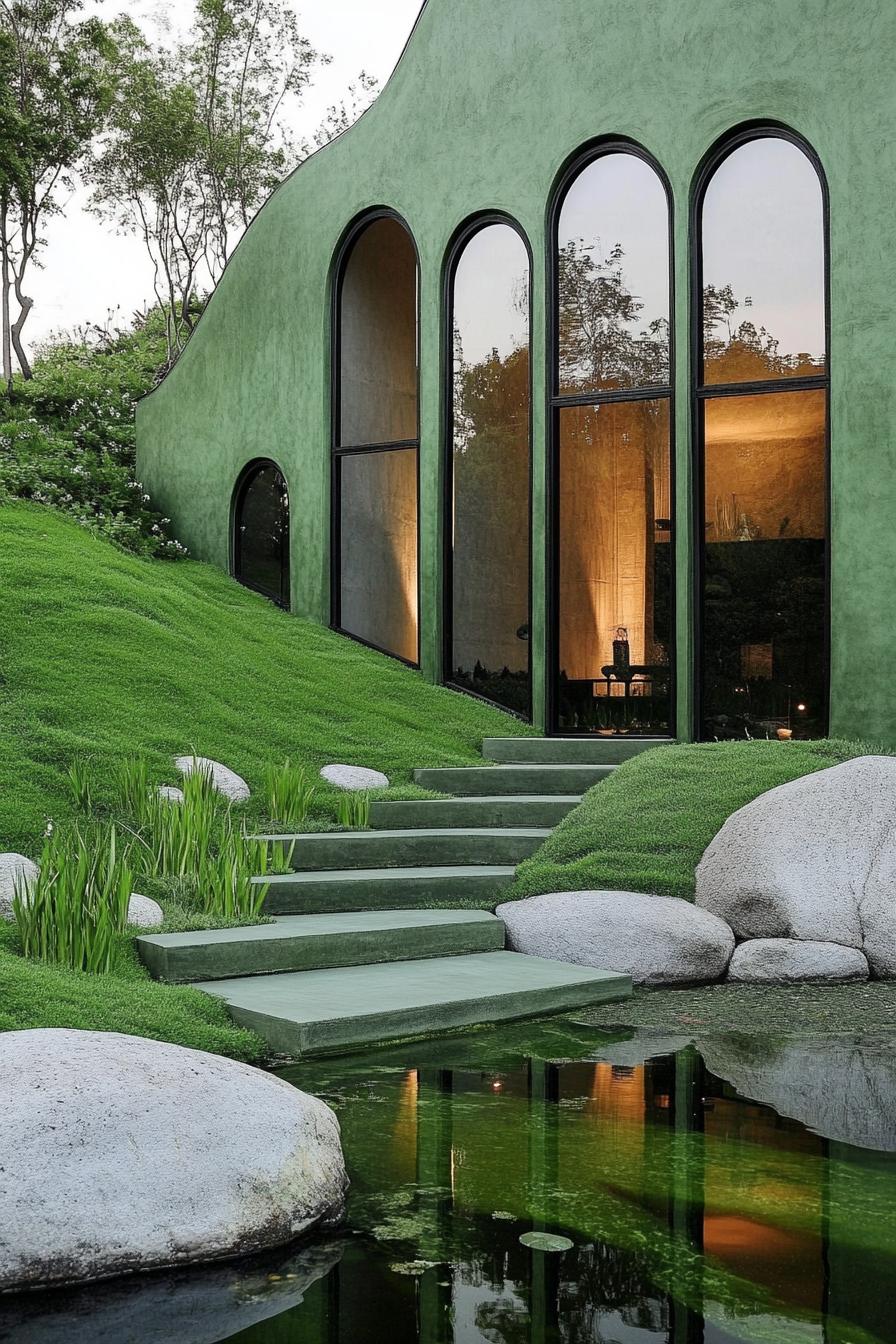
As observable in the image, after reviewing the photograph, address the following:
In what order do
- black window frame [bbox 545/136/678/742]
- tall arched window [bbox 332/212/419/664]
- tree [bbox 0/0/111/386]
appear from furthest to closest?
tree [bbox 0/0/111/386] < tall arched window [bbox 332/212/419/664] < black window frame [bbox 545/136/678/742]

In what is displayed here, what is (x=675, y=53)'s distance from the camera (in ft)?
31.8

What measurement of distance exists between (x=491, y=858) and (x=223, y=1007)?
260 cm

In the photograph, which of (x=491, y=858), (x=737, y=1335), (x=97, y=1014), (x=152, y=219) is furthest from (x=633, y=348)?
(x=152, y=219)

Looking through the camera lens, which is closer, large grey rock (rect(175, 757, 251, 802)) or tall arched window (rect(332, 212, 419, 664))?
large grey rock (rect(175, 757, 251, 802))

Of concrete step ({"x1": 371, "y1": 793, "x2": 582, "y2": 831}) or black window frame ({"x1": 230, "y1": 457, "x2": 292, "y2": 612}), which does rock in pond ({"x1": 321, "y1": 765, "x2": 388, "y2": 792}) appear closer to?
concrete step ({"x1": 371, "y1": 793, "x2": 582, "y2": 831})

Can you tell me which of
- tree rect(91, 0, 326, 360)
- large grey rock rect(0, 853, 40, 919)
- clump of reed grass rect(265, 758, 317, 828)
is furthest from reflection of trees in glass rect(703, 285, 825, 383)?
tree rect(91, 0, 326, 360)

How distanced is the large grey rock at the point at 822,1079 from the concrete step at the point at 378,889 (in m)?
1.95

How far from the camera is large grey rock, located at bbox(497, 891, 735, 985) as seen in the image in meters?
5.65

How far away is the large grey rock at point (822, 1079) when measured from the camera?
11.8ft

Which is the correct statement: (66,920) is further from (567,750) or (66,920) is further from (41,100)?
(41,100)

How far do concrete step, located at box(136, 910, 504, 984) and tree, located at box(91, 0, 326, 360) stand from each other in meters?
17.0

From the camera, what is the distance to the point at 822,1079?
13.4 feet

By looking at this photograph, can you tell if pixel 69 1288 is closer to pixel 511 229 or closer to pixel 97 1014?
pixel 97 1014

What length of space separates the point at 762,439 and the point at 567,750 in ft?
9.06
